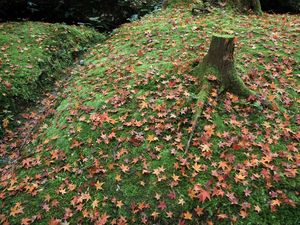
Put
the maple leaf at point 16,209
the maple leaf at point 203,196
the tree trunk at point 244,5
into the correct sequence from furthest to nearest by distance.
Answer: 1. the tree trunk at point 244,5
2. the maple leaf at point 16,209
3. the maple leaf at point 203,196

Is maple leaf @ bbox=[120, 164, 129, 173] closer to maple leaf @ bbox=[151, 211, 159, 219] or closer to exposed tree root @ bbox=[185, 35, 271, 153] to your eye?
maple leaf @ bbox=[151, 211, 159, 219]

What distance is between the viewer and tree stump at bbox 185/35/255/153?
19.6 feet

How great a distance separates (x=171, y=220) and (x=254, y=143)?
84.5 inches

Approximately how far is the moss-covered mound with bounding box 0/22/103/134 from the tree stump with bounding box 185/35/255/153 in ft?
16.6

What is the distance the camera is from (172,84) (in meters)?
6.68

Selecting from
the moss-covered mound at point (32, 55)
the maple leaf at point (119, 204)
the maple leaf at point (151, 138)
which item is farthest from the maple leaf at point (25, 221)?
the moss-covered mound at point (32, 55)

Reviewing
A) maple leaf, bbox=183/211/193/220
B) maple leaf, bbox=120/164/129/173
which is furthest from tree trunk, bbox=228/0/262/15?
maple leaf, bbox=183/211/193/220

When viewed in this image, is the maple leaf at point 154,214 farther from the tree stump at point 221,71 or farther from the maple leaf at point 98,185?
the tree stump at point 221,71

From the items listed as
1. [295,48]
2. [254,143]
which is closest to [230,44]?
[254,143]

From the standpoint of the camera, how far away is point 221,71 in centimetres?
624

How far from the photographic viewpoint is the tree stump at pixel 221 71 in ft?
19.6

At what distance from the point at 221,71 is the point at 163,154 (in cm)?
223

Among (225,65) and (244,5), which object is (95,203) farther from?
(244,5)

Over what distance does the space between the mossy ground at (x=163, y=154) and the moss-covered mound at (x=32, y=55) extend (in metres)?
1.58
